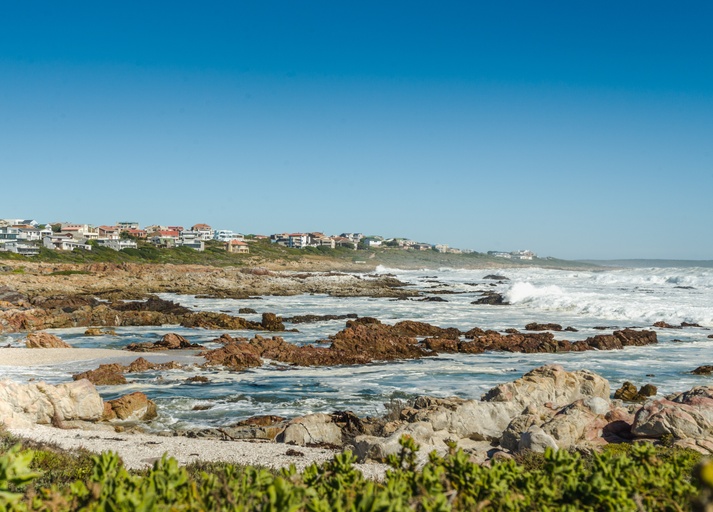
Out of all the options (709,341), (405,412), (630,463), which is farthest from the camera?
(709,341)

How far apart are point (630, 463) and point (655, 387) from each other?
45.7ft

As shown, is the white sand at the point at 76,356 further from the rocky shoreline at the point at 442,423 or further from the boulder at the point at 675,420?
the boulder at the point at 675,420

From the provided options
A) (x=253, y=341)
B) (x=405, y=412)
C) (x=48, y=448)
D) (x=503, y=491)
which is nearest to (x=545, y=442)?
(x=405, y=412)

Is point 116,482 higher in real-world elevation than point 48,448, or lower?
higher

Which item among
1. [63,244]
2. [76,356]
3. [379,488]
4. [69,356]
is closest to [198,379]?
[76,356]

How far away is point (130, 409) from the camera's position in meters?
14.6

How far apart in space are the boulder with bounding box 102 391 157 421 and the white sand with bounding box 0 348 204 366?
7508 mm

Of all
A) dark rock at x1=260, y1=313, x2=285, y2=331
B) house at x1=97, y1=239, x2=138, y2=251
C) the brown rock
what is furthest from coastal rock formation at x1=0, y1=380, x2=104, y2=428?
house at x1=97, y1=239, x2=138, y2=251

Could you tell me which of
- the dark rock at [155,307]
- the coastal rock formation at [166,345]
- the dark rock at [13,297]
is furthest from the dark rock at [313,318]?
the dark rock at [13,297]

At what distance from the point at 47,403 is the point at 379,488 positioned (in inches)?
449

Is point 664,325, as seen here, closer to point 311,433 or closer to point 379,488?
point 311,433

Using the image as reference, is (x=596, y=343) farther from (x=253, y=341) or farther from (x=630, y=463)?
(x=630, y=463)

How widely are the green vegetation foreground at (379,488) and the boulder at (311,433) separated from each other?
6.89m

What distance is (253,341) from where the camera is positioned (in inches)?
1006
